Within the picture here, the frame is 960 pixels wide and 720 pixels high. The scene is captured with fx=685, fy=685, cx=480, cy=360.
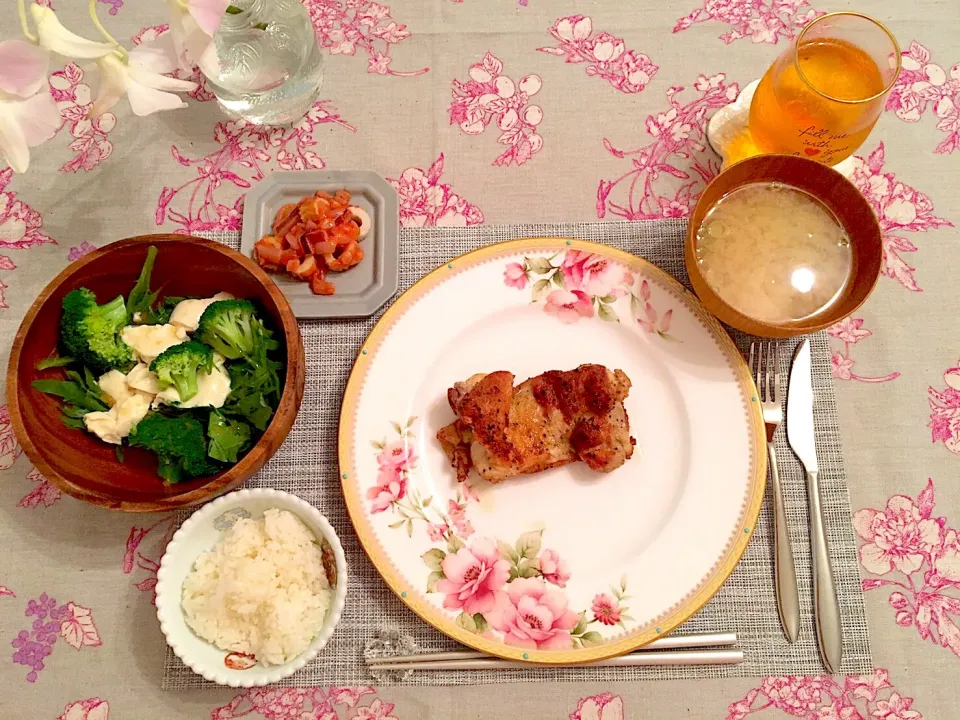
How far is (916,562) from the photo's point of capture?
1.61 metres

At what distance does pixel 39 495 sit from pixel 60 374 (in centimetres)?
37

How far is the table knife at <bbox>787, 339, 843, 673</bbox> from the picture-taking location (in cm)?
152

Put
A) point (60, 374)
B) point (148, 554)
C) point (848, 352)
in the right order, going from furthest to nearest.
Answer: point (848, 352), point (148, 554), point (60, 374)

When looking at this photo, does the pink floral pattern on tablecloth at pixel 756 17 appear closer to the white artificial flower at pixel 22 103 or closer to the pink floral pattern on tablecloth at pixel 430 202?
the pink floral pattern on tablecloth at pixel 430 202

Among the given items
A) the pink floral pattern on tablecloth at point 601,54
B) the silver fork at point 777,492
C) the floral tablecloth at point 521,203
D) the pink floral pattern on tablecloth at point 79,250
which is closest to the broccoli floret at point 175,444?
the floral tablecloth at point 521,203

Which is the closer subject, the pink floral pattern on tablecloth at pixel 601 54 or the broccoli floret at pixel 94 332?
the broccoli floret at pixel 94 332

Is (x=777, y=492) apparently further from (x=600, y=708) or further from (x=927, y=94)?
(x=927, y=94)

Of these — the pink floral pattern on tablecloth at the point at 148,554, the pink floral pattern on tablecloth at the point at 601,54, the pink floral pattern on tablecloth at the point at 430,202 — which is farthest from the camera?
the pink floral pattern on tablecloth at the point at 601,54

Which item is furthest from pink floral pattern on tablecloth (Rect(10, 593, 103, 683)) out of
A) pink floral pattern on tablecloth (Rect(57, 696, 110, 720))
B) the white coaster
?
the white coaster

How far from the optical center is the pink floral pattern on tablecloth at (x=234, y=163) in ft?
6.04

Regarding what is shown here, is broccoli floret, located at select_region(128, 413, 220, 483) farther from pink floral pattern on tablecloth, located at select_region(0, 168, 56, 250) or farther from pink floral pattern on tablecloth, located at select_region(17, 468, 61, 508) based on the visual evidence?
pink floral pattern on tablecloth, located at select_region(0, 168, 56, 250)

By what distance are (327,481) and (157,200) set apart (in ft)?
3.01

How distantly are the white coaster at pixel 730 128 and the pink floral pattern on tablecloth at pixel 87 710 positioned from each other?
2.04 metres

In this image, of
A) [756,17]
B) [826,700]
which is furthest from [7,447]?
[756,17]
